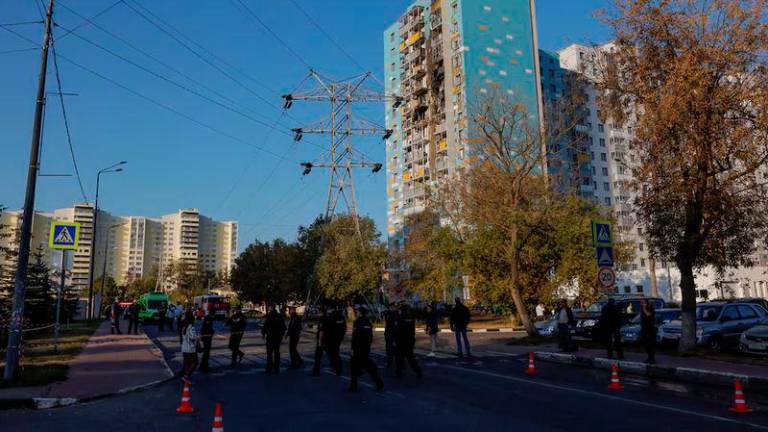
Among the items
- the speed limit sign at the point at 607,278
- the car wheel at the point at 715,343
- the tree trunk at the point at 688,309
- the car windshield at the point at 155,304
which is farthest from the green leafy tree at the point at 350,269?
the speed limit sign at the point at 607,278

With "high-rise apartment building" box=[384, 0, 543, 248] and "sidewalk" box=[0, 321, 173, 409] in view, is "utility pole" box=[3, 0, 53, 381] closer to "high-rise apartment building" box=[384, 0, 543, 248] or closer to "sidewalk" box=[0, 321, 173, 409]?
"sidewalk" box=[0, 321, 173, 409]

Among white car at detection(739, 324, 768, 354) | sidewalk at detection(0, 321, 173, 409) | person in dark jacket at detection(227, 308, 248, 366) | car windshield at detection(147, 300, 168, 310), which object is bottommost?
sidewalk at detection(0, 321, 173, 409)

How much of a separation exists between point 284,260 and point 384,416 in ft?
178

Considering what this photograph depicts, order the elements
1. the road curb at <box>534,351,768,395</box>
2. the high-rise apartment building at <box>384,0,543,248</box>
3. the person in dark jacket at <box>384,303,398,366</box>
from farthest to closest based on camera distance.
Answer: the high-rise apartment building at <box>384,0,543,248</box>, the person in dark jacket at <box>384,303,398,366</box>, the road curb at <box>534,351,768,395</box>

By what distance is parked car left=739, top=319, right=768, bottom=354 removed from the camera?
651 inches

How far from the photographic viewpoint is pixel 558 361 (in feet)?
58.1

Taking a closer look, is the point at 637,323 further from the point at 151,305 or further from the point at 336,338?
the point at 151,305

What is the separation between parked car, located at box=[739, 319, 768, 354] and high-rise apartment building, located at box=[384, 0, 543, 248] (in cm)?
5447

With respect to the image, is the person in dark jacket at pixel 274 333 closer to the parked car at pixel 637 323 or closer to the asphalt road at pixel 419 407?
the asphalt road at pixel 419 407

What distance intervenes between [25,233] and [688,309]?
1756 cm

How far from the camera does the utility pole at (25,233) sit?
12.4 m

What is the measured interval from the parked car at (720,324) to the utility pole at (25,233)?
19.3 m

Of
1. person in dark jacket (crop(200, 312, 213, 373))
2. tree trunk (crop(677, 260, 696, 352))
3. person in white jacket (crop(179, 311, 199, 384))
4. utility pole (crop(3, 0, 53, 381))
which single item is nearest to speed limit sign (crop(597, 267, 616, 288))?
tree trunk (crop(677, 260, 696, 352))

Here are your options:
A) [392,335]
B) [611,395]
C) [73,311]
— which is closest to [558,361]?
[392,335]
